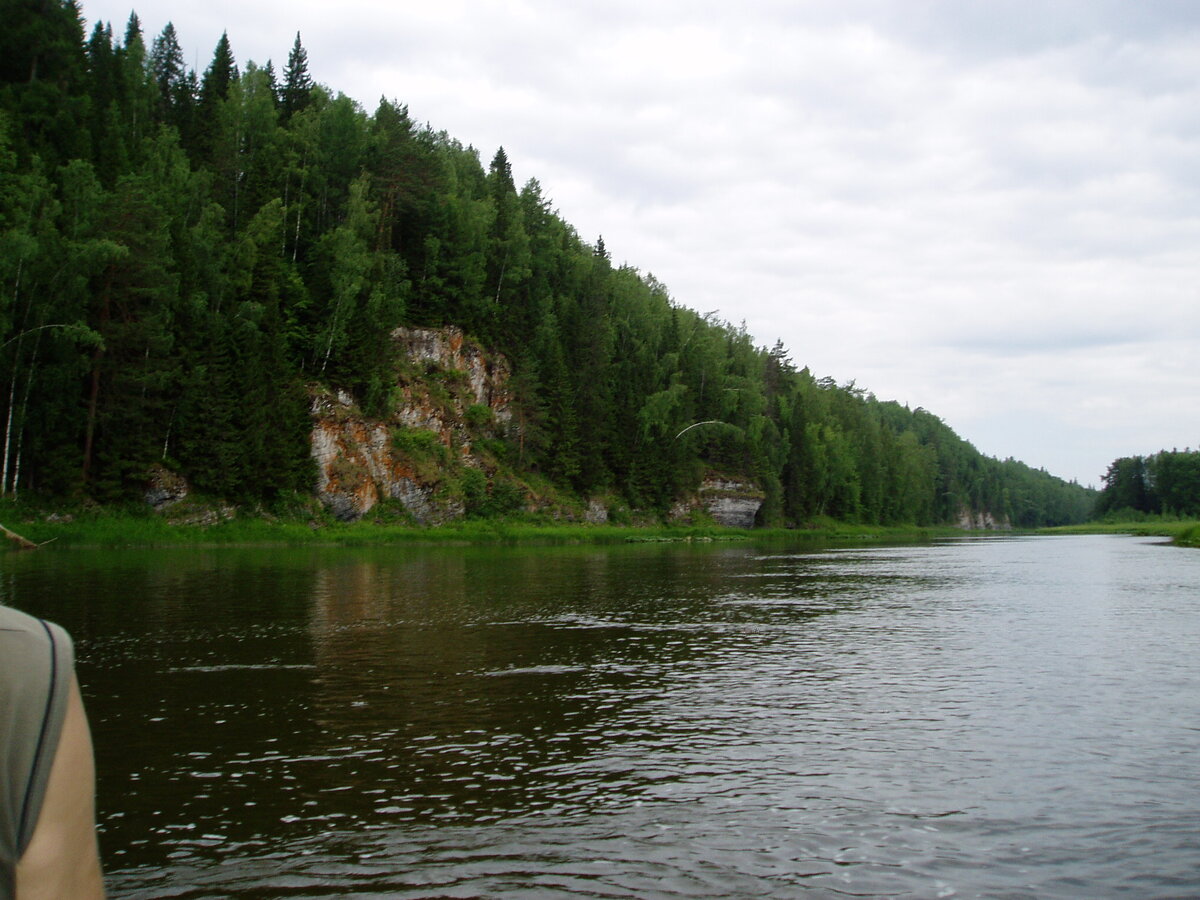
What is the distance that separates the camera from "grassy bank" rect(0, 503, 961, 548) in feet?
180

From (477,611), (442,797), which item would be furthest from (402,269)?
(442,797)

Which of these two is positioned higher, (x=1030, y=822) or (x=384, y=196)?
(x=384, y=196)

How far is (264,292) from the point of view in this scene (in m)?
73.4

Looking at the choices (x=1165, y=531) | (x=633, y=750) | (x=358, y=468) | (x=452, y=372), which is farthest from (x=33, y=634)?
(x=1165, y=531)

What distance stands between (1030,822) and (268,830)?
8.56 metres

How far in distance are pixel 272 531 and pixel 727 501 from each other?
71.8 m

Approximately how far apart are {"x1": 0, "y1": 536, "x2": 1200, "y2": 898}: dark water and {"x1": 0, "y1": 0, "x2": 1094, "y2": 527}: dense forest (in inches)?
1361

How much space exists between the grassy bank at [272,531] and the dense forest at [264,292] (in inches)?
99.0

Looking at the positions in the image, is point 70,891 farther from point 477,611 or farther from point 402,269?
point 402,269

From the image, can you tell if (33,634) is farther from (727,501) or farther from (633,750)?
(727,501)

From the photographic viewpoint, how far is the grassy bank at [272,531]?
54781 millimetres

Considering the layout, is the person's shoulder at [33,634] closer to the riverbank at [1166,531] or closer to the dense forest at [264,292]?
the dense forest at [264,292]

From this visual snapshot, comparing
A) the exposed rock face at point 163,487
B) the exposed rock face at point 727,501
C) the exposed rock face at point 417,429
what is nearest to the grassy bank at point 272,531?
the exposed rock face at point 163,487

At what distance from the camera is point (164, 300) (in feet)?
204
